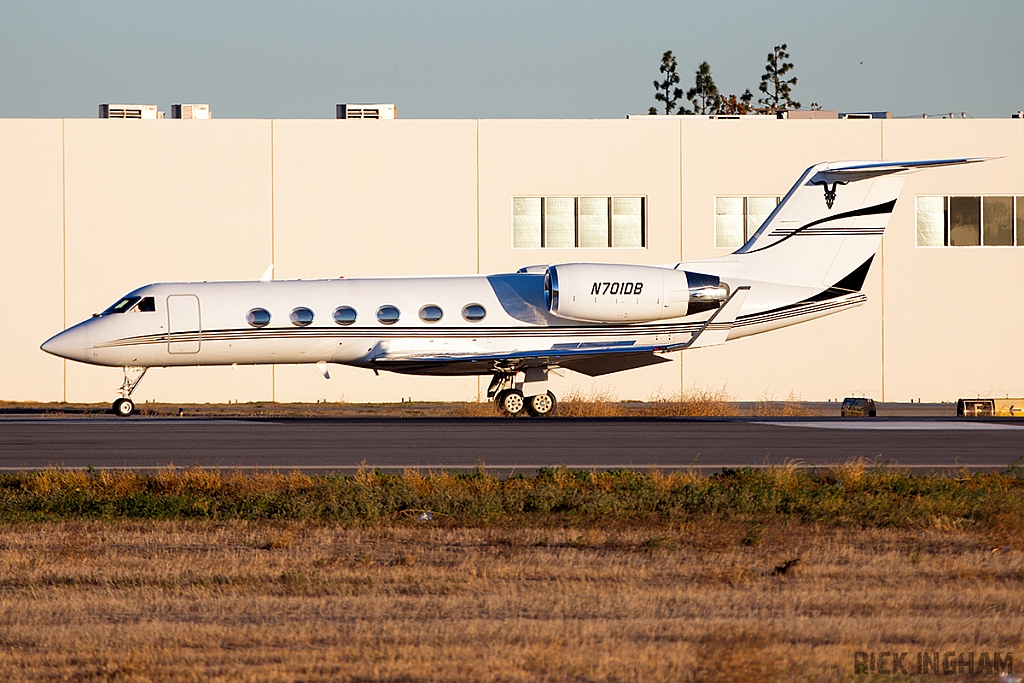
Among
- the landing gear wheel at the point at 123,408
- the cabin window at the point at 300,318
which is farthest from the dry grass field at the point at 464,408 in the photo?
the cabin window at the point at 300,318

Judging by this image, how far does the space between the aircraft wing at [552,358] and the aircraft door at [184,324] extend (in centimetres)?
368

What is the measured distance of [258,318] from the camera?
24219 mm

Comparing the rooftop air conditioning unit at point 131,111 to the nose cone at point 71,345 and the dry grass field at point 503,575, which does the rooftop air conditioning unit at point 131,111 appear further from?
the dry grass field at point 503,575

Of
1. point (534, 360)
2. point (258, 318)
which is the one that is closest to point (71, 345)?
point (258, 318)

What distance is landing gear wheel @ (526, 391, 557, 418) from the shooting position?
24906 millimetres

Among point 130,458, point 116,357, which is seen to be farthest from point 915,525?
point 116,357

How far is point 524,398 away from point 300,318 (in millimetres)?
5032

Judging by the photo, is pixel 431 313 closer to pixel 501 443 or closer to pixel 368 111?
pixel 501 443

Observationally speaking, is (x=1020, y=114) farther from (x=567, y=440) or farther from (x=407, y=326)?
(x=567, y=440)

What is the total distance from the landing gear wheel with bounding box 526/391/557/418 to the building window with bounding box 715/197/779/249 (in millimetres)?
12768

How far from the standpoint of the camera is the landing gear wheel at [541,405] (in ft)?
81.7

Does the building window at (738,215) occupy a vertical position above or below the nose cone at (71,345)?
above

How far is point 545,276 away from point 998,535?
641 inches

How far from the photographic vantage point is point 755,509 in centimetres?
1098
